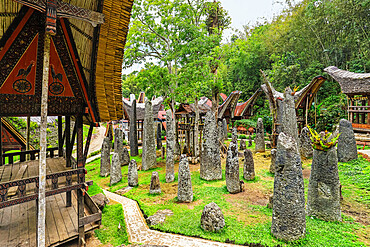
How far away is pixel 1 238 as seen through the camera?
14.9 ft

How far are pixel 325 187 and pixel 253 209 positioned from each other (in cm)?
257

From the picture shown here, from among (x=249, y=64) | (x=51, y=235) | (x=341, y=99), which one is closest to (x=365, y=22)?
(x=341, y=99)

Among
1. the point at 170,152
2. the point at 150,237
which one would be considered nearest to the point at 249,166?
the point at 170,152

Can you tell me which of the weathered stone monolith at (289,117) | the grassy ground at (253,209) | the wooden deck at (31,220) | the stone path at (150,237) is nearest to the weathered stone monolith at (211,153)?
the grassy ground at (253,209)

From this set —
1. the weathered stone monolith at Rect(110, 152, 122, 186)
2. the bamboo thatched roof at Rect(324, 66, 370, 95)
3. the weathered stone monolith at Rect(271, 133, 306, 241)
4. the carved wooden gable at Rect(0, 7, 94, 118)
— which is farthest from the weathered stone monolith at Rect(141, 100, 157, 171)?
the bamboo thatched roof at Rect(324, 66, 370, 95)

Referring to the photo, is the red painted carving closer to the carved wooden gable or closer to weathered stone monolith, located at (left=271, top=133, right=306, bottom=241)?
the carved wooden gable

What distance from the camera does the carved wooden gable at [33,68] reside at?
390 cm

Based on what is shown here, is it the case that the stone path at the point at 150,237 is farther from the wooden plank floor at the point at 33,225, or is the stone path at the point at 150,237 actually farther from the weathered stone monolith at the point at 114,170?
the weathered stone monolith at the point at 114,170

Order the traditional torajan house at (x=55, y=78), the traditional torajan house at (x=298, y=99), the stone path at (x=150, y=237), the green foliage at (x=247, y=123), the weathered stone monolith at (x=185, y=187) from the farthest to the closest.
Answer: the green foliage at (x=247, y=123) < the traditional torajan house at (x=298, y=99) < the weathered stone monolith at (x=185, y=187) < the stone path at (x=150, y=237) < the traditional torajan house at (x=55, y=78)

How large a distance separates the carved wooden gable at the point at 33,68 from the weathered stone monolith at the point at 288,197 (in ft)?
19.5

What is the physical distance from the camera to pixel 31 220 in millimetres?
5324

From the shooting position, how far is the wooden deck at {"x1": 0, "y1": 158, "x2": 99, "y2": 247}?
455 centimetres

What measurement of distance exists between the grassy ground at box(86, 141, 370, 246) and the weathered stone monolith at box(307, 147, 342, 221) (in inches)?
12.0

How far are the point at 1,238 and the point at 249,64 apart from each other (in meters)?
33.3
